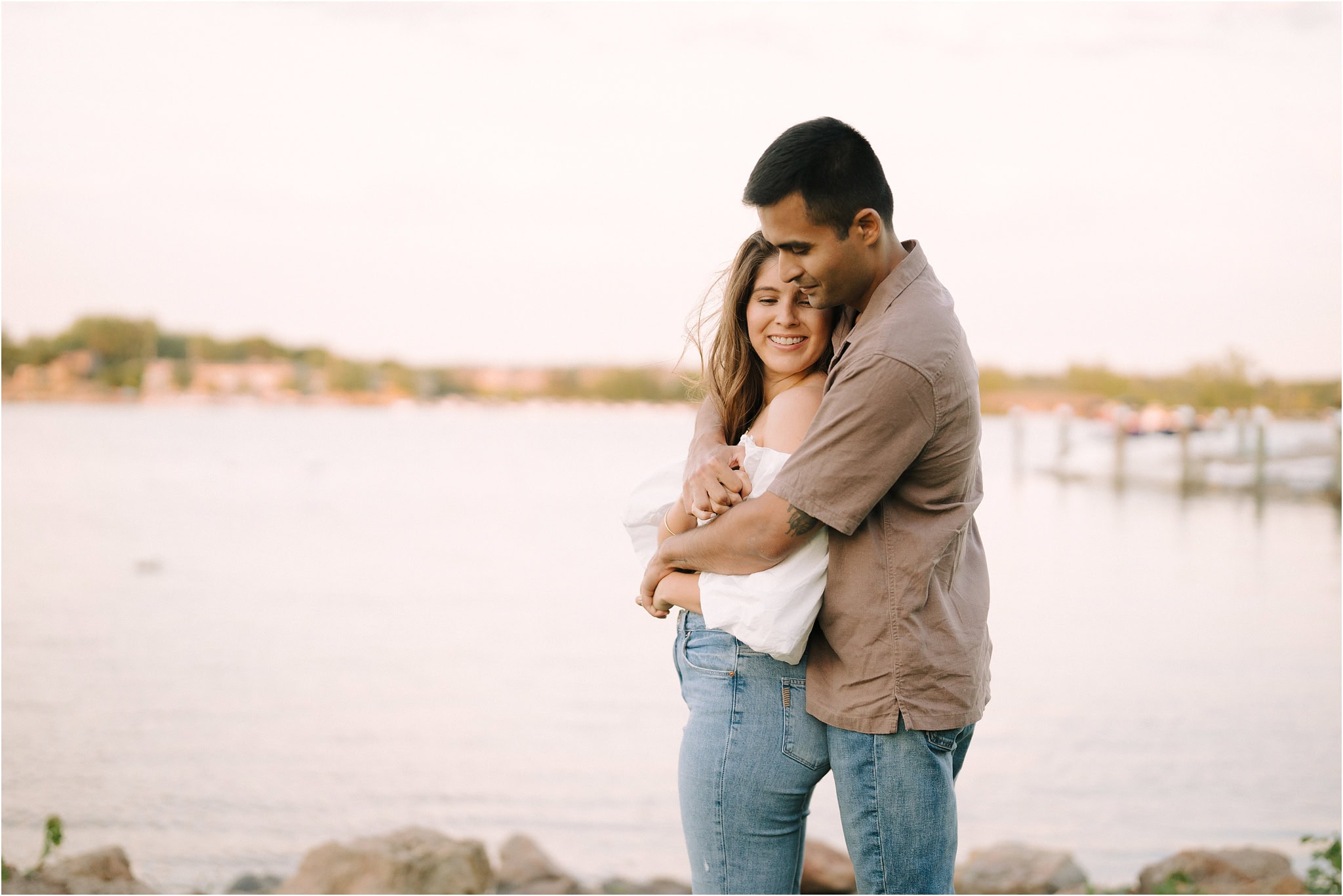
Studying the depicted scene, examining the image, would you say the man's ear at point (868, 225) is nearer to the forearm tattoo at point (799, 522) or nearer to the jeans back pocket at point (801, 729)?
the forearm tattoo at point (799, 522)

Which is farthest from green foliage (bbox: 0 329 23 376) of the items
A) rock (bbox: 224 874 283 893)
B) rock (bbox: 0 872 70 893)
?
rock (bbox: 0 872 70 893)

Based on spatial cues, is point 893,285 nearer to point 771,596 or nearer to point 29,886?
point 771,596

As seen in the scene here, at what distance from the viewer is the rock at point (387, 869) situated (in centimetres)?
402

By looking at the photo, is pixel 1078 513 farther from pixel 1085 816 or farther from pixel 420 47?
pixel 420 47

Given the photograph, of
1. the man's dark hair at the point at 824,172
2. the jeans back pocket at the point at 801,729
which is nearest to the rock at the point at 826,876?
the jeans back pocket at the point at 801,729

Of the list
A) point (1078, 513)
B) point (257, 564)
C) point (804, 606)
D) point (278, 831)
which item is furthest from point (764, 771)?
point (1078, 513)

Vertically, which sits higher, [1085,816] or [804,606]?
[804,606]

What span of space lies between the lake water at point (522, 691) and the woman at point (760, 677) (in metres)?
3.52

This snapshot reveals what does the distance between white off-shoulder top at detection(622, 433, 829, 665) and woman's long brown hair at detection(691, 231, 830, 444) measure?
24 cm

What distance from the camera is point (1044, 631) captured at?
A: 10.9 metres

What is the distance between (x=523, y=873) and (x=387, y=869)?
741mm

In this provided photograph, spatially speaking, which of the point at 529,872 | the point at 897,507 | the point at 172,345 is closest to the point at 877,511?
the point at 897,507

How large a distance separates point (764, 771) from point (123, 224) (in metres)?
49.0

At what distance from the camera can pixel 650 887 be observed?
4.49 metres
